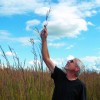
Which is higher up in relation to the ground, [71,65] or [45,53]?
[45,53]

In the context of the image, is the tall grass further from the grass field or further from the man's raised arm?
the man's raised arm

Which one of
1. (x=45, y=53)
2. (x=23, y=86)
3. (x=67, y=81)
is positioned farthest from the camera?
(x=23, y=86)

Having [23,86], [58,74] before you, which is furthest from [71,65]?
[23,86]

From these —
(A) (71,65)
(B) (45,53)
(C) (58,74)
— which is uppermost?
(B) (45,53)

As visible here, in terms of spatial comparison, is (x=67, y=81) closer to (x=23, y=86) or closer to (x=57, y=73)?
(x=57, y=73)

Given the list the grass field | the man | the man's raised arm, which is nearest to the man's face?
the man

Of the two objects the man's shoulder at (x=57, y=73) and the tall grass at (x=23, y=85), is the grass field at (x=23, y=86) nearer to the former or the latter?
the tall grass at (x=23, y=85)

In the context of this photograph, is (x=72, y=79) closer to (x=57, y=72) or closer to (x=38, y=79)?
(x=57, y=72)

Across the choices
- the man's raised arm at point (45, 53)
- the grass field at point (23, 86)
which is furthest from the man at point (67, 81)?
the grass field at point (23, 86)

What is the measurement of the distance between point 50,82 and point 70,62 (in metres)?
3.49

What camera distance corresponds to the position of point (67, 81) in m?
5.14

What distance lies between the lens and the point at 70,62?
5324mm

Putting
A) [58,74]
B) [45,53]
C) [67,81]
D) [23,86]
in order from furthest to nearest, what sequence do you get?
[23,86] → [45,53] → [58,74] → [67,81]

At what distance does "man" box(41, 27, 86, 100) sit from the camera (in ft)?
16.7
